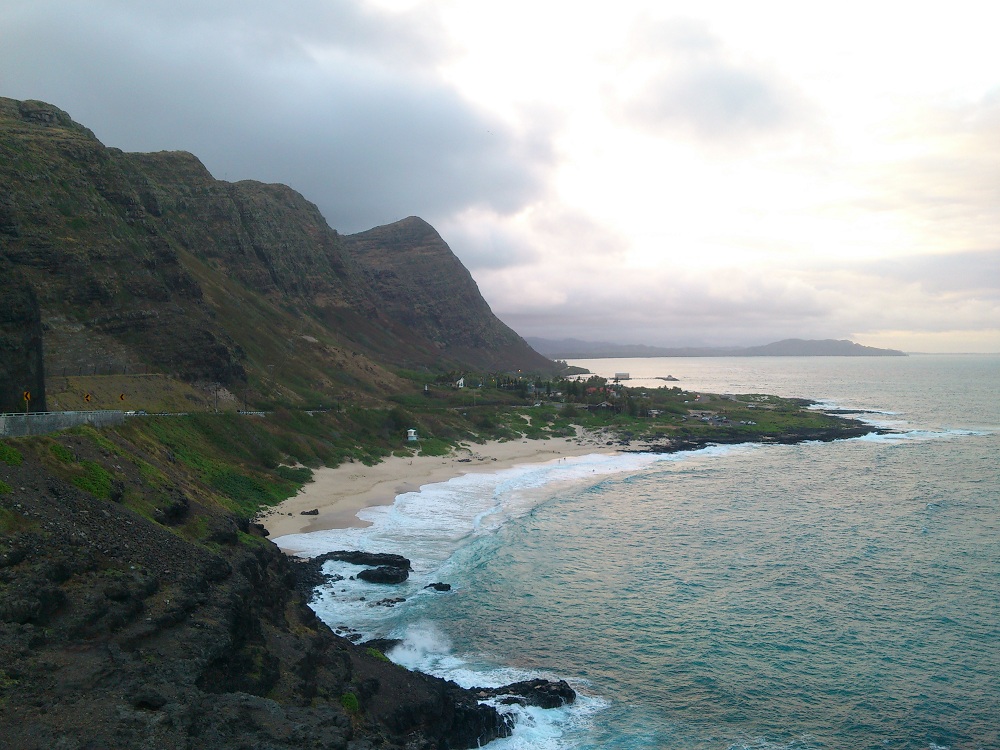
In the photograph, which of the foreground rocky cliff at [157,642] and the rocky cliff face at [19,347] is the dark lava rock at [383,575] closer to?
the foreground rocky cliff at [157,642]

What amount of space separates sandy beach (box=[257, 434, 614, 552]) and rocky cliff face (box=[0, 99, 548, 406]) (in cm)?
1648

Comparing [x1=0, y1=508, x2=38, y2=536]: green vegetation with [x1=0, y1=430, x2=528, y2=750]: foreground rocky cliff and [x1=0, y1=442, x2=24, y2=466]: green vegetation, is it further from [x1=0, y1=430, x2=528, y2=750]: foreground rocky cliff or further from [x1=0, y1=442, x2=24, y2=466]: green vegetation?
[x1=0, y1=442, x2=24, y2=466]: green vegetation

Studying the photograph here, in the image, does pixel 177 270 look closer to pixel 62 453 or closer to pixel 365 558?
pixel 365 558

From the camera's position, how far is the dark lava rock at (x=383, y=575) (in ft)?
97.3

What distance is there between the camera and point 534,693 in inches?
802

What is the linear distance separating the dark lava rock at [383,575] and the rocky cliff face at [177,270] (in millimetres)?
19492

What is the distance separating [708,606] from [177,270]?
57.0 m

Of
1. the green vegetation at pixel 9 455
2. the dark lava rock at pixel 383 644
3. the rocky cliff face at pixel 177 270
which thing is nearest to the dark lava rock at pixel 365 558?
the dark lava rock at pixel 383 644

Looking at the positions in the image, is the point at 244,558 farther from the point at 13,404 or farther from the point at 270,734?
the point at 13,404

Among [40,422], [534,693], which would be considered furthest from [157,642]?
[534,693]

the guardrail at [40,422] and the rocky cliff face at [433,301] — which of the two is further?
the rocky cliff face at [433,301]

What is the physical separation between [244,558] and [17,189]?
44001mm

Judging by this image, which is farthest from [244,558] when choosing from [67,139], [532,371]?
[532,371]

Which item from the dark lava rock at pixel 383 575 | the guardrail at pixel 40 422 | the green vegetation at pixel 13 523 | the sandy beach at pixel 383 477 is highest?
the guardrail at pixel 40 422
